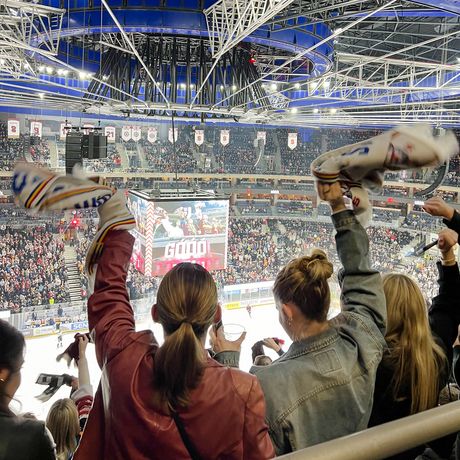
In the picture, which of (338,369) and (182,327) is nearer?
(182,327)

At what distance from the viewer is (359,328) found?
1.32 meters

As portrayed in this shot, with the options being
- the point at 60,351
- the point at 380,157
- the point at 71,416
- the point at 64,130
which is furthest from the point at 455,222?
the point at 64,130

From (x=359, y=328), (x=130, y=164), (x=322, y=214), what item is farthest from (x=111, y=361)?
(x=130, y=164)

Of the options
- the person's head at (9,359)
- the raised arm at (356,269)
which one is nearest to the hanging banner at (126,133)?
the person's head at (9,359)

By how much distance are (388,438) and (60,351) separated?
11.7m

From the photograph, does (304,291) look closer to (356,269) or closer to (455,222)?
(356,269)

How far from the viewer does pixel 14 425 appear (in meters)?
1.20

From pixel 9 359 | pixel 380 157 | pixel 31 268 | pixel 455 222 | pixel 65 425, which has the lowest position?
pixel 31 268

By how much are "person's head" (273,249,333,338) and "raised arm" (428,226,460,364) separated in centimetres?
66

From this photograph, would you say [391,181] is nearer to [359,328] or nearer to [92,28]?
[92,28]

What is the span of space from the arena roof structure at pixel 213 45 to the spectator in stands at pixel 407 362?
421cm

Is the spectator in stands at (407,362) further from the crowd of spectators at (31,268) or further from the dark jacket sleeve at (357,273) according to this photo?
the crowd of spectators at (31,268)

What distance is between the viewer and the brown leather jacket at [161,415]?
3.42 feet

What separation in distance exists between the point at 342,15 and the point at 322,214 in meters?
15.7
